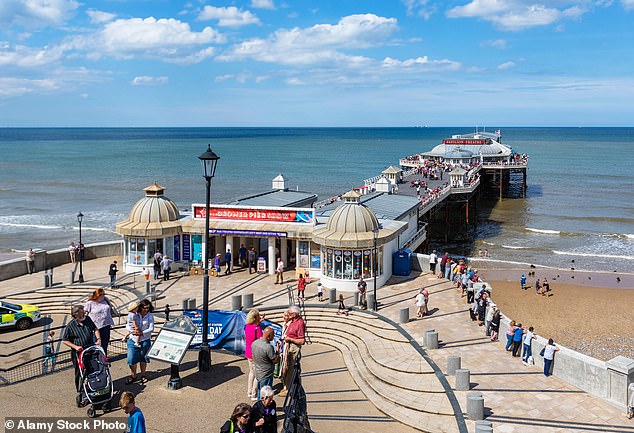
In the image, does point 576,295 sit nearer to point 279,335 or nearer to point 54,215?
point 279,335

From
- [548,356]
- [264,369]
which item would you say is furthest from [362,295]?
[264,369]

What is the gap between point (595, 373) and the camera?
43.2 ft

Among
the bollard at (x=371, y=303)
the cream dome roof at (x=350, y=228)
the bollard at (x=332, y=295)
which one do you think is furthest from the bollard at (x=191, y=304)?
the bollard at (x=371, y=303)

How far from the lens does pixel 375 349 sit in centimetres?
1598

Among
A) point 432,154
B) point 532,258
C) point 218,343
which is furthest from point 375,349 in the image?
point 432,154

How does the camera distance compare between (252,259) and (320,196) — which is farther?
(320,196)

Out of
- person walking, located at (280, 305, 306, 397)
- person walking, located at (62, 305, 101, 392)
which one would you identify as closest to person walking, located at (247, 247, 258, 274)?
person walking, located at (280, 305, 306, 397)

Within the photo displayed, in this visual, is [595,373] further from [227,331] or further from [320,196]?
[320,196]

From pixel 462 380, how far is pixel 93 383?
789 cm

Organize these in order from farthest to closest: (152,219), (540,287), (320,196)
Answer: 1. (320,196)
2. (540,287)
3. (152,219)

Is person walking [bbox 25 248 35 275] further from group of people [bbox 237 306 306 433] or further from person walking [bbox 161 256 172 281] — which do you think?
group of people [bbox 237 306 306 433]

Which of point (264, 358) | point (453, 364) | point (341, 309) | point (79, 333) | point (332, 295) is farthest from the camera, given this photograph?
A: point (332, 295)

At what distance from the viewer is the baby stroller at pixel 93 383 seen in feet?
32.5

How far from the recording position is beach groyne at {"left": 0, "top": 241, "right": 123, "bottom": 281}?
931 inches
